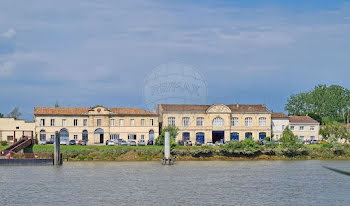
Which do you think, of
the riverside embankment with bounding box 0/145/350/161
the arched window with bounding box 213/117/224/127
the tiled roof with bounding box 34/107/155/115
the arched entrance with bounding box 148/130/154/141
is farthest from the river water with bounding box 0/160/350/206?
the arched window with bounding box 213/117/224/127

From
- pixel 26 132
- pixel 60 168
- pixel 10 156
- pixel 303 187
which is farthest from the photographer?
pixel 26 132

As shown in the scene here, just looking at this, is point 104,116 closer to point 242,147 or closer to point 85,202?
point 242,147

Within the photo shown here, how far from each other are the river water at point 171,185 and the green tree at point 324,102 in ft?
221

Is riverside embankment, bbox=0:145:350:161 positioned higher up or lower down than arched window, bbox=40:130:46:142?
lower down

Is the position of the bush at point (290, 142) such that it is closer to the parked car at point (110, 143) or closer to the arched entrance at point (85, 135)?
the parked car at point (110, 143)

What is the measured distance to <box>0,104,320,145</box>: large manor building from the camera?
81.9m

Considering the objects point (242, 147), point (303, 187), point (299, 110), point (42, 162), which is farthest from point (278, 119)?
point (303, 187)

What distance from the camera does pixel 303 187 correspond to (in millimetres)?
40688

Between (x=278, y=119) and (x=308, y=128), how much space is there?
6010 millimetres

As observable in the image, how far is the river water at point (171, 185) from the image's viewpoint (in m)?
34.2

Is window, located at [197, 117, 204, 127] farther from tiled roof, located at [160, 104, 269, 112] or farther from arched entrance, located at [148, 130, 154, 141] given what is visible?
arched entrance, located at [148, 130, 154, 141]

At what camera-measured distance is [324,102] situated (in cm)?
12406

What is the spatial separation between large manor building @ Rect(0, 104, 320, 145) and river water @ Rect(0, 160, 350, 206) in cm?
2439

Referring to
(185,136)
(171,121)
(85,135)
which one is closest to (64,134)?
(85,135)
